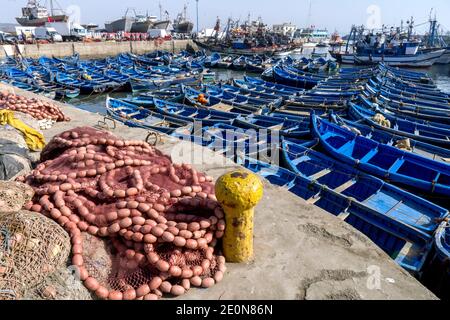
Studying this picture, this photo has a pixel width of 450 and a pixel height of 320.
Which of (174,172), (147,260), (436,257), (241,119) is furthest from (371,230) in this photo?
(241,119)

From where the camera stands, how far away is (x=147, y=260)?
11.3ft

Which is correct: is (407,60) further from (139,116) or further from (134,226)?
(134,226)

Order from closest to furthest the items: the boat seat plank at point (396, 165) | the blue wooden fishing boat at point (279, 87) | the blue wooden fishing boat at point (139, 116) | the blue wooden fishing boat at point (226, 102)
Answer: the boat seat plank at point (396, 165) < the blue wooden fishing boat at point (139, 116) < the blue wooden fishing boat at point (226, 102) < the blue wooden fishing boat at point (279, 87)

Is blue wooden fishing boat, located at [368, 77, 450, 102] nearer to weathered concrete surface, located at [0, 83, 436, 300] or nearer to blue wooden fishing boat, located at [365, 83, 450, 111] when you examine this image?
blue wooden fishing boat, located at [365, 83, 450, 111]

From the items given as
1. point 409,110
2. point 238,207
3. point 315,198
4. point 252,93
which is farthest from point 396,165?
point 252,93

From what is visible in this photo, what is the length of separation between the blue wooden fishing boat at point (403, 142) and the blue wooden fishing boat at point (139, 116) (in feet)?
24.1

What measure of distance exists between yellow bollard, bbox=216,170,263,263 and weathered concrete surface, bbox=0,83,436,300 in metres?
0.21

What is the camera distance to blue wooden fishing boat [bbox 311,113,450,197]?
29.6 ft

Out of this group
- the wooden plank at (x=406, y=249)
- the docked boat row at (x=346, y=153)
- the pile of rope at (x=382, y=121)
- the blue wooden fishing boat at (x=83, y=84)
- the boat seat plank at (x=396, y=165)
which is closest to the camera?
the wooden plank at (x=406, y=249)

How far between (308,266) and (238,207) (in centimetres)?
131

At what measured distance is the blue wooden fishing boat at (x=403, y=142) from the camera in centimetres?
1143

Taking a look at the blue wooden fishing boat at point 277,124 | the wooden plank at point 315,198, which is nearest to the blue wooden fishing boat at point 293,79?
the blue wooden fishing boat at point 277,124

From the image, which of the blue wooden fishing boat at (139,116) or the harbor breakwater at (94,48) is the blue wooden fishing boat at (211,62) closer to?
the harbor breakwater at (94,48)

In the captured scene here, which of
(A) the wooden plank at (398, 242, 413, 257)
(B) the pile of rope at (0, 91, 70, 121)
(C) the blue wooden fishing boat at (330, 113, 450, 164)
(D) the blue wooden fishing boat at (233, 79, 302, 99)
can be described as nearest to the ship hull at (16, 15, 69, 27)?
(D) the blue wooden fishing boat at (233, 79, 302, 99)
